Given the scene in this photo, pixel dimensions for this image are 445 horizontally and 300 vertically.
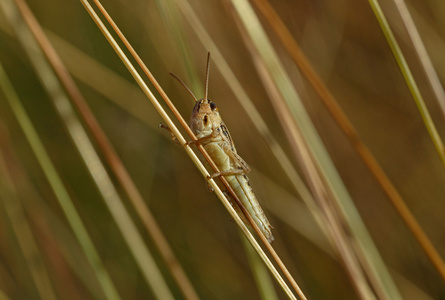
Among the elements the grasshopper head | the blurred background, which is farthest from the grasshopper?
the blurred background

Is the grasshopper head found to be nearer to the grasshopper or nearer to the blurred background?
the grasshopper

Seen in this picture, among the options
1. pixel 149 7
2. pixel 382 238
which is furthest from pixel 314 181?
pixel 382 238

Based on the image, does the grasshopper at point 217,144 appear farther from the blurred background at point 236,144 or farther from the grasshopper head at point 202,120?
the blurred background at point 236,144

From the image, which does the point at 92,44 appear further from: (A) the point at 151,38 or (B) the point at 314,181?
(B) the point at 314,181

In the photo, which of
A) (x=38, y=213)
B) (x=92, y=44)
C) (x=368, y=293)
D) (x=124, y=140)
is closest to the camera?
(x=368, y=293)

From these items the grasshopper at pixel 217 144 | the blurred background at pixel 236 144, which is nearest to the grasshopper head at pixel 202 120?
the grasshopper at pixel 217 144

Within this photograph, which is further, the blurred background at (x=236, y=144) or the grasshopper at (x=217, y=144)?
the blurred background at (x=236, y=144)

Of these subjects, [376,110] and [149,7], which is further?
[376,110]

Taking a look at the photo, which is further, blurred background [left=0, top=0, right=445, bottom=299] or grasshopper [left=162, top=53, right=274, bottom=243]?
blurred background [left=0, top=0, right=445, bottom=299]
